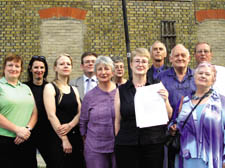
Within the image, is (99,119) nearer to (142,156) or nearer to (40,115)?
(142,156)

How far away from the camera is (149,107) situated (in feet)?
9.36

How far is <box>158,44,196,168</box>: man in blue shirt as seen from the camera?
3.37 meters

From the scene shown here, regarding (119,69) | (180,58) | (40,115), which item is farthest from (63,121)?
(180,58)

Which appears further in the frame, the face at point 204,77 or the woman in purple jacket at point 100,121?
the woman in purple jacket at point 100,121

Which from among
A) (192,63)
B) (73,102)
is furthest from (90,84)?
(192,63)

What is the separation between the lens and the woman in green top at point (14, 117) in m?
3.23

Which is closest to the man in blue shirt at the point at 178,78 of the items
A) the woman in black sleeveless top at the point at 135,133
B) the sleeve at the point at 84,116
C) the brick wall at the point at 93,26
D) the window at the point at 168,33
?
the woman in black sleeveless top at the point at 135,133

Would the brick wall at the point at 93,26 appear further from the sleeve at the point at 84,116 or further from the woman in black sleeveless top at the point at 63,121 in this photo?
the sleeve at the point at 84,116

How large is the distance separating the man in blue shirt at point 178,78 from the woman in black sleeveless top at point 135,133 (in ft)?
1.53

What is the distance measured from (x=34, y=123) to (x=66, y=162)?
643 millimetres

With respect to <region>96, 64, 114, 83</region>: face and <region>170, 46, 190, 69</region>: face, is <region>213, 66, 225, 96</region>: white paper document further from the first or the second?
<region>96, 64, 114, 83</region>: face

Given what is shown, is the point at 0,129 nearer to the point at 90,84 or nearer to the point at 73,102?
the point at 73,102

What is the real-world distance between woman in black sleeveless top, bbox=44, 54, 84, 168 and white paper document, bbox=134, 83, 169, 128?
0.94 meters

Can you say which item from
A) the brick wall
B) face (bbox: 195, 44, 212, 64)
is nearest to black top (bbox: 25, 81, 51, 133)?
face (bbox: 195, 44, 212, 64)
